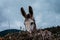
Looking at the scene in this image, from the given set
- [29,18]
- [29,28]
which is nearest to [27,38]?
[29,28]

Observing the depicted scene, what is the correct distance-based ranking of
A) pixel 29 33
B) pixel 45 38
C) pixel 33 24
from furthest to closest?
pixel 33 24, pixel 29 33, pixel 45 38

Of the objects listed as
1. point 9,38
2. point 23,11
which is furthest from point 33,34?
point 23,11

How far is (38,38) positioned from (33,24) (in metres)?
2.01

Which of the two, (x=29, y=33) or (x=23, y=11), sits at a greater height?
(x=23, y=11)

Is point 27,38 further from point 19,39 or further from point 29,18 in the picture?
point 29,18

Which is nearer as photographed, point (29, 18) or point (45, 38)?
point (45, 38)

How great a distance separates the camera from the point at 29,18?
49.2ft

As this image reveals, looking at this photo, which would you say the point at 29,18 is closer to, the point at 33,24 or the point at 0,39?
the point at 33,24

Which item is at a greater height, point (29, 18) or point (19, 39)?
point (29, 18)

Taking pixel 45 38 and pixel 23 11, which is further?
pixel 23 11

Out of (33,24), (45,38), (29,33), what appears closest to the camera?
(45,38)

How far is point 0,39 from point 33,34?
67.2 inches

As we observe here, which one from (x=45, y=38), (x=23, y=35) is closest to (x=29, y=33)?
(x=23, y=35)

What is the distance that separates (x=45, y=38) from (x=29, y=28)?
174cm
